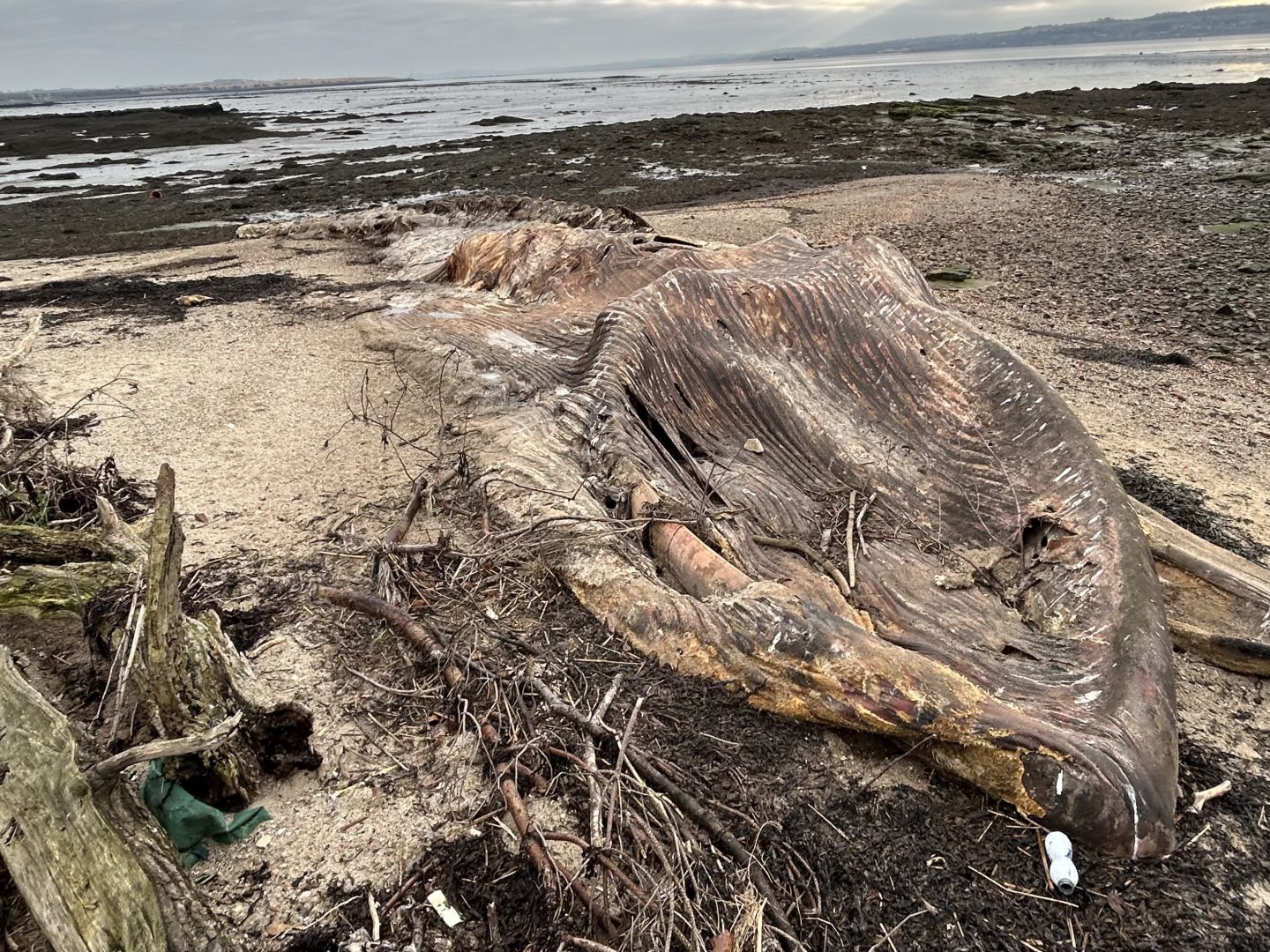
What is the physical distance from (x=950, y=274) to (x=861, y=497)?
7955mm

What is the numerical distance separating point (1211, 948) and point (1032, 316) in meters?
8.19

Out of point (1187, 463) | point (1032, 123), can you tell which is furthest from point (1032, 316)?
point (1032, 123)

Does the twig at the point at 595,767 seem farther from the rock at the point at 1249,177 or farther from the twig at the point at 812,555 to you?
the rock at the point at 1249,177

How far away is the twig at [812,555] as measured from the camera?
A: 360 centimetres

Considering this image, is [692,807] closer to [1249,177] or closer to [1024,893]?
[1024,893]

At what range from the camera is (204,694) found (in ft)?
8.57

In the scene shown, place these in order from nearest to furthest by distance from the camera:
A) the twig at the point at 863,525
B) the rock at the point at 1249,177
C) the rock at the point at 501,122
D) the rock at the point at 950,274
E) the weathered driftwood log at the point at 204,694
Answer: the weathered driftwood log at the point at 204,694, the twig at the point at 863,525, the rock at the point at 950,274, the rock at the point at 1249,177, the rock at the point at 501,122

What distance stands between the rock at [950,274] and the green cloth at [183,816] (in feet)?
34.0

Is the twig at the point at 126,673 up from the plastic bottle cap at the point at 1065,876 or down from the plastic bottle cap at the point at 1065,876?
up

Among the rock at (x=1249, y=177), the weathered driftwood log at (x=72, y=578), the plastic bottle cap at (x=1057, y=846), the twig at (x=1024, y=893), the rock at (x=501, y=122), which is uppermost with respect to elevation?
the weathered driftwood log at (x=72, y=578)

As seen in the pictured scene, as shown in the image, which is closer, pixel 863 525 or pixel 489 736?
pixel 489 736

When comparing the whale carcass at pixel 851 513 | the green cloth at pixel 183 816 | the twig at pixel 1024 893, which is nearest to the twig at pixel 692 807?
the whale carcass at pixel 851 513

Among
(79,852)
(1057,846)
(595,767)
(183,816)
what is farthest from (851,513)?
(79,852)

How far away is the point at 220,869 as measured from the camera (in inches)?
98.6
